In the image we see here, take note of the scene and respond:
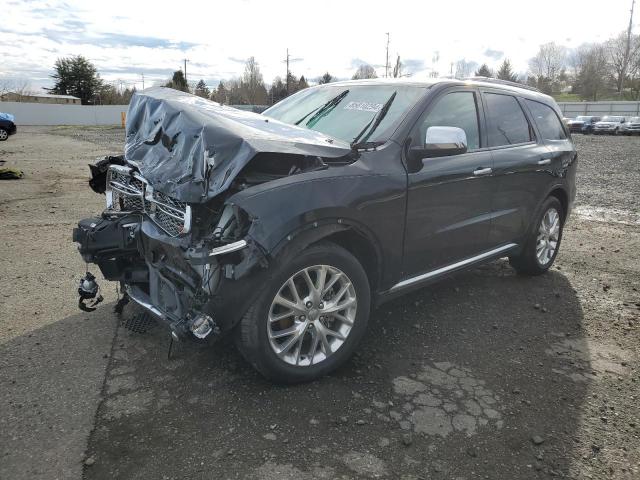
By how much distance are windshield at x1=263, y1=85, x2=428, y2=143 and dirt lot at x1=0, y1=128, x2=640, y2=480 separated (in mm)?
1561

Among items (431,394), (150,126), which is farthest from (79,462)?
(150,126)

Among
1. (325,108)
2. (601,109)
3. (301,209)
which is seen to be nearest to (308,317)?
(301,209)

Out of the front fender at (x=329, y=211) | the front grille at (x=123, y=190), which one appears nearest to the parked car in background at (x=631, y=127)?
the front fender at (x=329, y=211)

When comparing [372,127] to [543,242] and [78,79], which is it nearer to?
[543,242]

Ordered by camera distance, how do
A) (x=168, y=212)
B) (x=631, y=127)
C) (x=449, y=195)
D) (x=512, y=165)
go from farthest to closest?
(x=631, y=127) < (x=512, y=165) < (x=449, y=195) < (x=168, y=212)

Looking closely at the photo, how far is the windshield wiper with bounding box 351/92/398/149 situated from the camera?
3.45 meters

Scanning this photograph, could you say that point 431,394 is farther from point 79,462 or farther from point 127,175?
point 127,175

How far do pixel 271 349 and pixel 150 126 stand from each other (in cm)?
185

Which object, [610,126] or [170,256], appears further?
[610,126]

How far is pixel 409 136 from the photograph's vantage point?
11.7ft

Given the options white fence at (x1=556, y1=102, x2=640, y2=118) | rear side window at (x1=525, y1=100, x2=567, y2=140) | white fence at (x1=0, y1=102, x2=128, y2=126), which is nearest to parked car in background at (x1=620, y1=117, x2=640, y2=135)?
white fence at (x1=556, y1=102, x2=640, y2=118)

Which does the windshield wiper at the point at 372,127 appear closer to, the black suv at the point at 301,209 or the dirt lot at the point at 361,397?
the black suv at the point at 301,209

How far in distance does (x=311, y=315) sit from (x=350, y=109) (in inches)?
68.9

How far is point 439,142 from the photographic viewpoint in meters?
3.49
